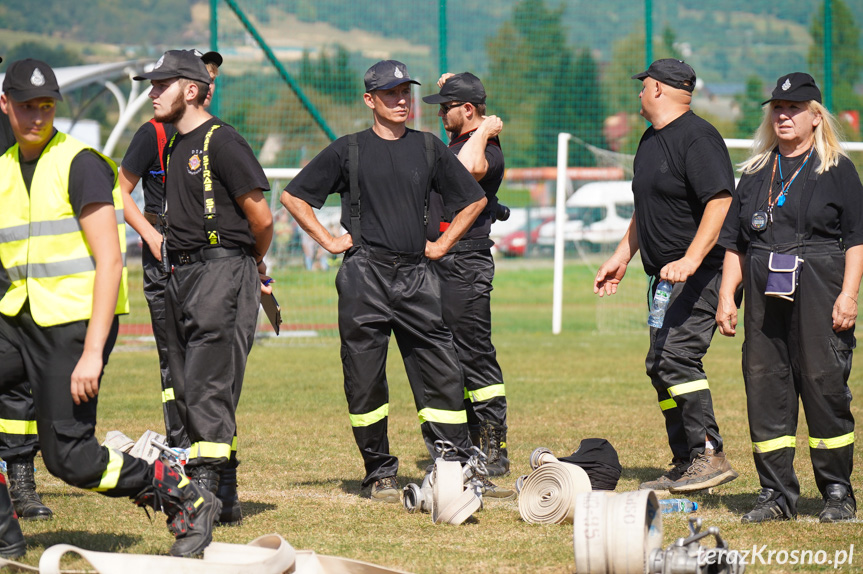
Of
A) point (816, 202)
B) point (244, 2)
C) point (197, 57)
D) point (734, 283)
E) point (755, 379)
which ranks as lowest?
point (755, 379)

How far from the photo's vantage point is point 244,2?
51.5 ft

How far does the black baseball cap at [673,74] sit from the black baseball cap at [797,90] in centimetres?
A: 92

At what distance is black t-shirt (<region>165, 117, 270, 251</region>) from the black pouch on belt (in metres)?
2.78

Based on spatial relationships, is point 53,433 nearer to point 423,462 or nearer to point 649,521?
point 649,521

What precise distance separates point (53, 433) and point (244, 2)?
1225cm

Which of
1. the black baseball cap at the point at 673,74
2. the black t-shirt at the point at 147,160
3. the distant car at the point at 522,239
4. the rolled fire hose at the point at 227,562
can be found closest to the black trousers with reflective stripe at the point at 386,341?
the black t-shirt at the point at 147,160

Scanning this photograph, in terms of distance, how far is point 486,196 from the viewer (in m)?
7.40

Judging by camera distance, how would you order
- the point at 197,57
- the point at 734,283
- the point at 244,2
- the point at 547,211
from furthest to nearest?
the point at 547,211
the point at 244,2
the point at 734,283
the point at 197,57

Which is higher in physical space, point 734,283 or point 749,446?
point 734,283

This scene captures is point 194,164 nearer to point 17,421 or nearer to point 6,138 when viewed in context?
point 6,138

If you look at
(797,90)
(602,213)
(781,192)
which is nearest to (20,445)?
(781,192)

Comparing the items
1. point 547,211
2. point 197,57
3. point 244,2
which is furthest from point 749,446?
point 547,211

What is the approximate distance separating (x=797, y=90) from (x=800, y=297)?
1131mm

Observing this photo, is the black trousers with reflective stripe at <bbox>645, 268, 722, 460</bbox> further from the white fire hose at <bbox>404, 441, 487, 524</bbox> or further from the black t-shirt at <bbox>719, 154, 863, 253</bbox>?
the white fire hose at <bbox>404, 441, 487, 524</bbox>
